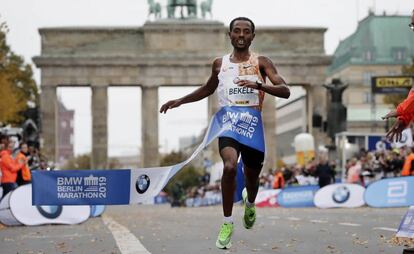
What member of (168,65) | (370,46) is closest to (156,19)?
(168,65)

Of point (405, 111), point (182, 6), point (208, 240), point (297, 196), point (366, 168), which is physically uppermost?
point (182, 6)

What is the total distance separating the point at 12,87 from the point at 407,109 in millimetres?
63614

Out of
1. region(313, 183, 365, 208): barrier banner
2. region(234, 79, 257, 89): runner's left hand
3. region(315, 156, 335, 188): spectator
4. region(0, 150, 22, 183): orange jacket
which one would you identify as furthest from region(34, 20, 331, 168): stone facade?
region(234, 79, 257, 89): runner's left hand

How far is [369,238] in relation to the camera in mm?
13883

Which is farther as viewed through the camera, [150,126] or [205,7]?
[150,126]

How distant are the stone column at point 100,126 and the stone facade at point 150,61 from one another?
0.08 metres

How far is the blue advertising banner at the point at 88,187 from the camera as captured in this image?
38.3 ft

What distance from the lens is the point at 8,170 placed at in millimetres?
24375

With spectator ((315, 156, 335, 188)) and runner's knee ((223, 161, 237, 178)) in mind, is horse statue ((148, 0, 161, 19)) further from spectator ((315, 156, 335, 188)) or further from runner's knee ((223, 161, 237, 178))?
runner's knee ((223, 161, 237, 178))

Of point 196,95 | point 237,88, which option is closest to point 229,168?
point 237,88

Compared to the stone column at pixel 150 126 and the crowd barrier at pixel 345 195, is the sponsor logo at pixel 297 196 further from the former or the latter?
the stone column at pixel 150 126

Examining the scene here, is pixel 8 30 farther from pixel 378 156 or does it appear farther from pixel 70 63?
pixel 70 63

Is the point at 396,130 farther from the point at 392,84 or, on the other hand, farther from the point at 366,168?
the point at 392,84

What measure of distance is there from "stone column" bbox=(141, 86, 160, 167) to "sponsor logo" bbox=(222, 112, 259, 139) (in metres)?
85.3
